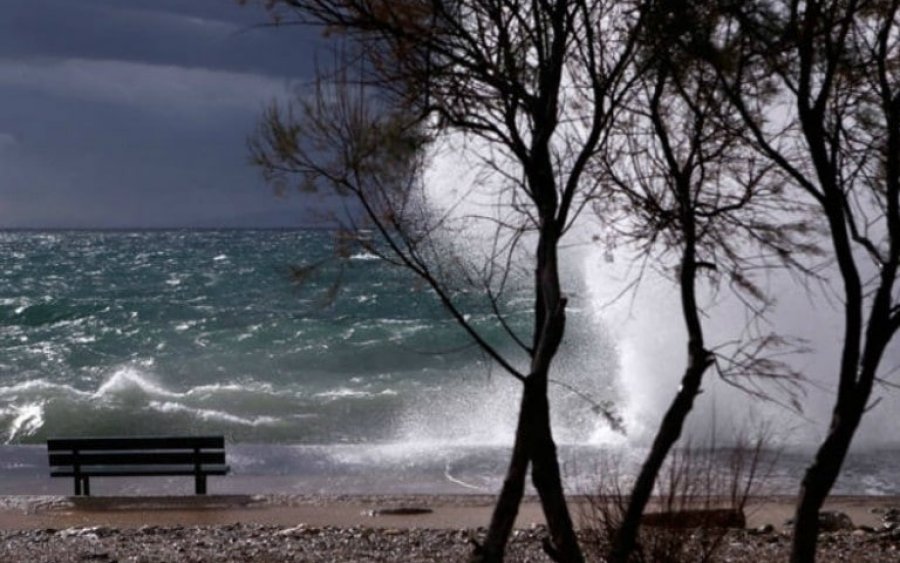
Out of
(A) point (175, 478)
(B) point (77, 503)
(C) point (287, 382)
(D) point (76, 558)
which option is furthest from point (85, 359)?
(D) point (76, 558)

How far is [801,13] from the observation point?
6.87 meters

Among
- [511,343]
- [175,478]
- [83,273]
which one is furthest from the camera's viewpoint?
[83,273]

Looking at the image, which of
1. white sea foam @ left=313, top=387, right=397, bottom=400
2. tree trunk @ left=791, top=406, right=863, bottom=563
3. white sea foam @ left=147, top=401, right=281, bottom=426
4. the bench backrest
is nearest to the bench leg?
the bench backrest

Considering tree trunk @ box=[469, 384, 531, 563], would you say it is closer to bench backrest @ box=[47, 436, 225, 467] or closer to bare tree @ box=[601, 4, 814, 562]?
bare tree @ box=[601, 4, 814, 562]

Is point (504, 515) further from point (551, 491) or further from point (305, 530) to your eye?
point (305, 530)

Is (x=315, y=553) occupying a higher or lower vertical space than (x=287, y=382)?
lower

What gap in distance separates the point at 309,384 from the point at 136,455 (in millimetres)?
13468

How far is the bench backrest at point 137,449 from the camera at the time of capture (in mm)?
16188

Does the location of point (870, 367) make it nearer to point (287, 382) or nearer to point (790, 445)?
point (790, 445)

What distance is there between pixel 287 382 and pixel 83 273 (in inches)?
1261

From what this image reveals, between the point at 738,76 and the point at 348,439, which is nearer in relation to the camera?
the point at 738,76

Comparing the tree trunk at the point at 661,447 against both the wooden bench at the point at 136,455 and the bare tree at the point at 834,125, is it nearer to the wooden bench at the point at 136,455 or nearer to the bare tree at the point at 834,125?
the bare tree at the point at 834,125

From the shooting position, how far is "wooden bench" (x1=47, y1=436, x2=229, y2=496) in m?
16.2

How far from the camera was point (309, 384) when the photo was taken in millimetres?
29797
